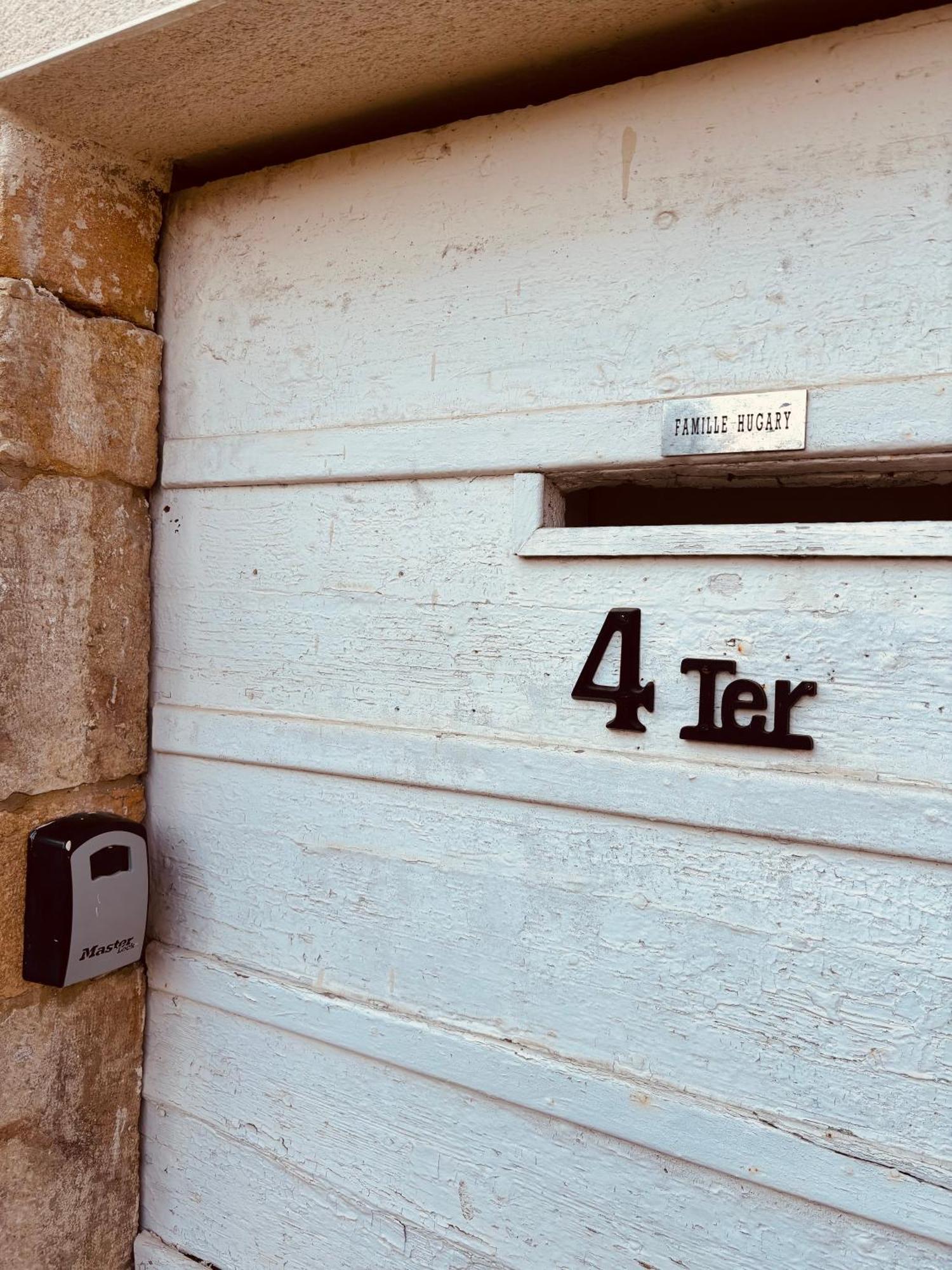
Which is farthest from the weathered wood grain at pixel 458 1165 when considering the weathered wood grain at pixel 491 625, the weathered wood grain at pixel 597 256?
the weathered wood grain at pixel 597 256

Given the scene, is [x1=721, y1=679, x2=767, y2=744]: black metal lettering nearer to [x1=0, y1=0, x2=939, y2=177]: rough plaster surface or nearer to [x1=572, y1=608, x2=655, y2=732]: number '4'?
[x1=572, y1=608, x2=655, y2=732]: number '4'

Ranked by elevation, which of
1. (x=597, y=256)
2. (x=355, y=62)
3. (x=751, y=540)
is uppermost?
(x=355, y=62)

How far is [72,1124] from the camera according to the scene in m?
1.91

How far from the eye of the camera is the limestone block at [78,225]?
1782 mm

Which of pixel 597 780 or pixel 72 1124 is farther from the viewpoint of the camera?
pixel 72 1124

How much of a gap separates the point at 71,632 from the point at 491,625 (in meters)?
0.89

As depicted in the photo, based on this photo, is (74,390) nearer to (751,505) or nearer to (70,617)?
(70,617)

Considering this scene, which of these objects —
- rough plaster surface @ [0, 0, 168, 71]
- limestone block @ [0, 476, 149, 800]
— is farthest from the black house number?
rough plaster surface @ [0, 0, 168, 71]

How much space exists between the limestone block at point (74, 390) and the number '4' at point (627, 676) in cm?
111

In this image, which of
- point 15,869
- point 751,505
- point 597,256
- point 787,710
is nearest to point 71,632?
point 15,869

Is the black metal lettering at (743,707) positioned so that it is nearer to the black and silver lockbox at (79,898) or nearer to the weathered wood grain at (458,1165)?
the weathered wood grain at (458,1165)

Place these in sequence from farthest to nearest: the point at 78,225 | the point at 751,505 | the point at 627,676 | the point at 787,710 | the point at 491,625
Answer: the point at 751,505
the point at 78,225
the point at 491,625
the point at 627,676
the point at 787,710

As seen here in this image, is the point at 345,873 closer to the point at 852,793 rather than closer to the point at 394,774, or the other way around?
the point at 394,774

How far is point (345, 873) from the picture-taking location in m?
1.80
